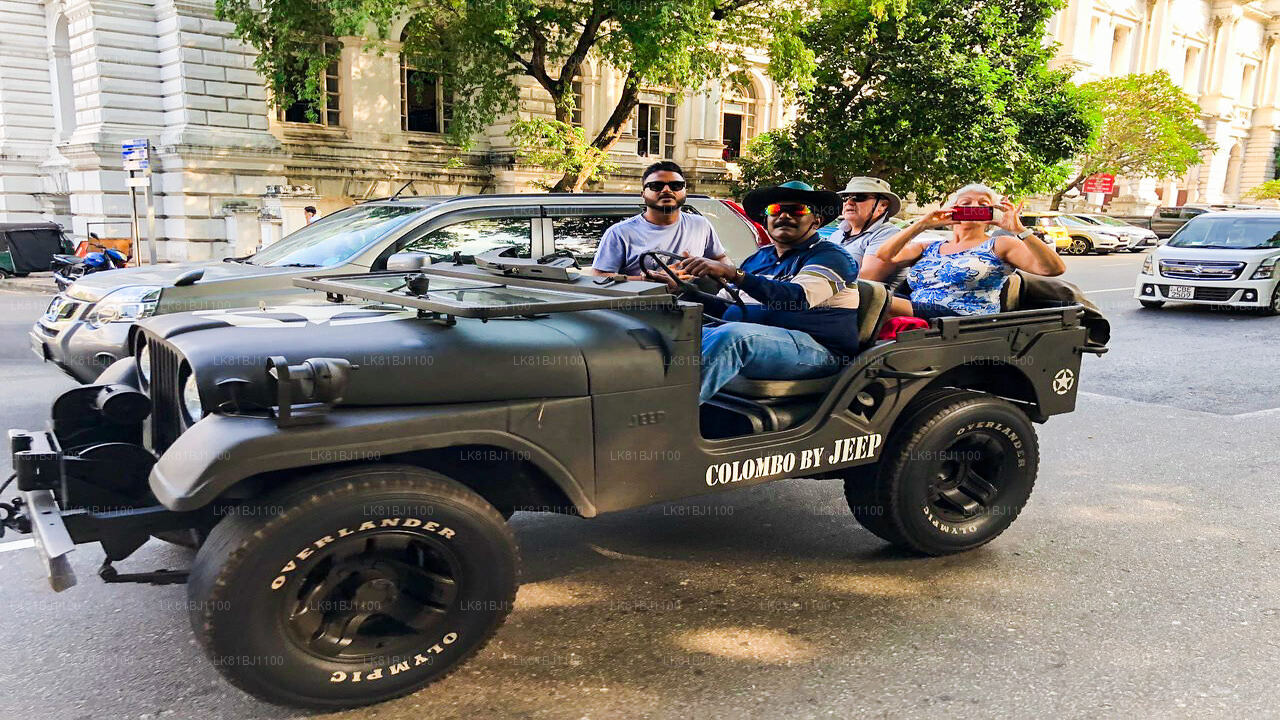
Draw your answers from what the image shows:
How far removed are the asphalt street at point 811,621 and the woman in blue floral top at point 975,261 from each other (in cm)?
120

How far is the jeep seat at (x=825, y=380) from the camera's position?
388 centimetres

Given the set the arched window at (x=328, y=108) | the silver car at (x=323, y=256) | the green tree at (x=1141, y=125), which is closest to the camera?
the silver car at (x=323, y=256)

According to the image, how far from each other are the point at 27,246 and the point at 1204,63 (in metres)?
67.2

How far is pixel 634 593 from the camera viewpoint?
13.0 ft

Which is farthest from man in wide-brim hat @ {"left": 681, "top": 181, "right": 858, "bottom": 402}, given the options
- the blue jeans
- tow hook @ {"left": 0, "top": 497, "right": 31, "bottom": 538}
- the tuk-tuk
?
the tuk-tuk

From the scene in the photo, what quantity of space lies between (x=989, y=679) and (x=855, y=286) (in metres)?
1.68

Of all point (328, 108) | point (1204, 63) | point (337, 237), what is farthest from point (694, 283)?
point (1204, 63)

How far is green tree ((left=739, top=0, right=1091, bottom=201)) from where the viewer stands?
2461 cm

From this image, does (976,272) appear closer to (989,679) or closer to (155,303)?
(989,679)

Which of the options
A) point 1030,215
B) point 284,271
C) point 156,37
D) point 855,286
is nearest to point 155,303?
point 284,271

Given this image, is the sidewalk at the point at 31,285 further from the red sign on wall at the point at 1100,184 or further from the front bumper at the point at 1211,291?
the red sign on wall at the point at 1100,184

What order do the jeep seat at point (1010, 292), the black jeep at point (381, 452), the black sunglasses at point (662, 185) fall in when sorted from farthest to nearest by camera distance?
1. the black sunglasses at point (662, 185)
2. the jeep seat at point (1010, 292)
3. the black jeep at point (381, 452)

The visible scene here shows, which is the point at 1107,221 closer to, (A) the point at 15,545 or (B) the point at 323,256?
(B) the point at 323,256

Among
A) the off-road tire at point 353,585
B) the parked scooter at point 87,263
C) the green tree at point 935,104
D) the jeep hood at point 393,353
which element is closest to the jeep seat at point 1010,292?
the jeep hood at point 393,353
